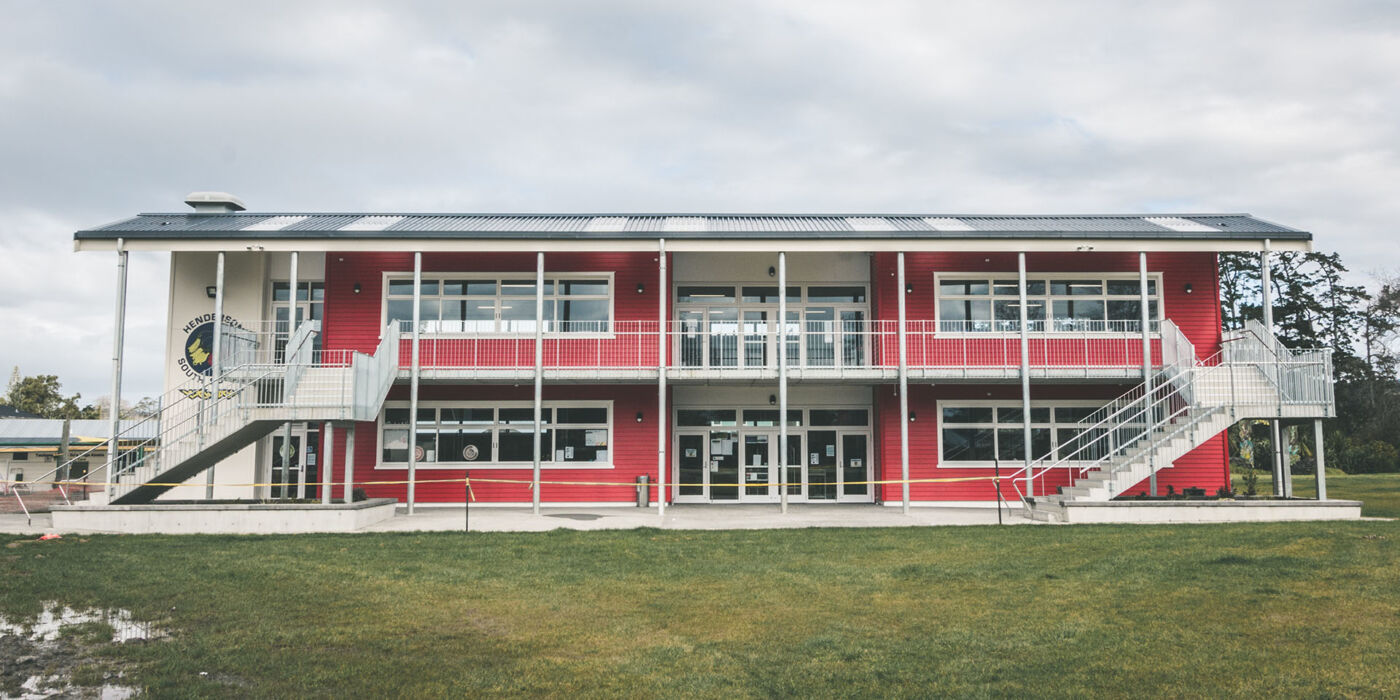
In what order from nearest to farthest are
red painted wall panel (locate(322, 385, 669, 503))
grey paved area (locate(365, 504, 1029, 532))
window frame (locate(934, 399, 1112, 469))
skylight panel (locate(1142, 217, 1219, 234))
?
1. grey paved area (locate(365, 504, 1029, 532))
2. skylight panel (locate(1142, 217, 1219, 234))
3. red painted wall panel (locate(322, 385, 669, 503))
4. window frame (locate(934, 399, 1112, 469))

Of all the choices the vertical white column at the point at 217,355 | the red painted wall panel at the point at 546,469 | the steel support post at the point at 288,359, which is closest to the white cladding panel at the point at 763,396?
the red painted wall panel at the point at 546,469

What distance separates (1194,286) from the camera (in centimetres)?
2173

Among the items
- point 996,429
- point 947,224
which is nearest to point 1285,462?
point 996,429

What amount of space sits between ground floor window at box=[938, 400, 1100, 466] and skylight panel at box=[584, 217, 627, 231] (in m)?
8.43

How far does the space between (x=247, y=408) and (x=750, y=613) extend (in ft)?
38.0

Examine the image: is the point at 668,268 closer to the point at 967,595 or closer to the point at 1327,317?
the point at 967,595

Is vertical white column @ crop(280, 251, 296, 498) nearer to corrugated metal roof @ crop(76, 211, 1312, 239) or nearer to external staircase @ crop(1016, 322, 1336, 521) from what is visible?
corrugated metal roof @ crop(76, 211, 1312, 239)

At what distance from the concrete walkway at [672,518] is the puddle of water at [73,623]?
7068mm

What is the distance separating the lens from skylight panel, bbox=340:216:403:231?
20.3 metres

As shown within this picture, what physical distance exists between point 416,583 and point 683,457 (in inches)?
483

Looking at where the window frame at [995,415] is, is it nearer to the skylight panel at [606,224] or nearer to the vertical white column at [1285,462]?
the vertical white column at [1285,462]

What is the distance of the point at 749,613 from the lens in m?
8.82

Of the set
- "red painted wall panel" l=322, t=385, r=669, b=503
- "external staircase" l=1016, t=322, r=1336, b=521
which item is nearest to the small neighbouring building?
"red painted wall panel" l=322, t=385, r=669, b=503

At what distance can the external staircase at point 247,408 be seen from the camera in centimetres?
1661
